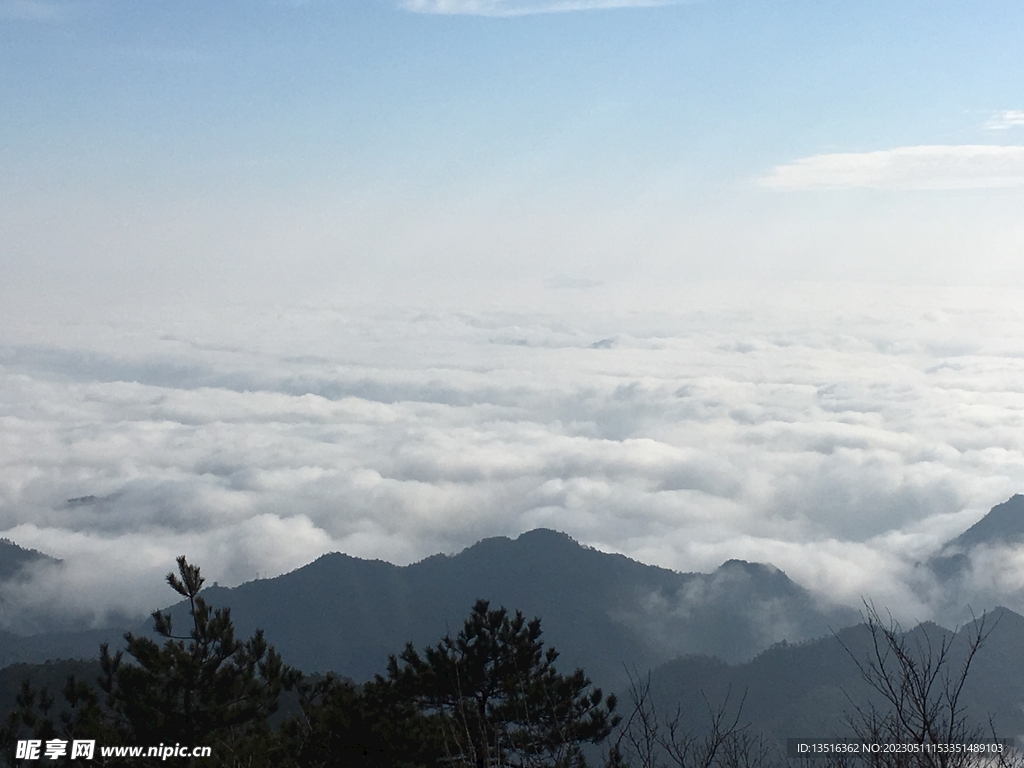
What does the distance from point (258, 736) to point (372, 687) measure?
6.41m

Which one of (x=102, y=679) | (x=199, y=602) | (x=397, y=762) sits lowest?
(x=397, y=762)

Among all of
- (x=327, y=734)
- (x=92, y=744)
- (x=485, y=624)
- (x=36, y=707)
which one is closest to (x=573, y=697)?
(x=485, y=624)

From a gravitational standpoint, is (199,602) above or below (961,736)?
above

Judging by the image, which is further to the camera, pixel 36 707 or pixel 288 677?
pixel 288 677

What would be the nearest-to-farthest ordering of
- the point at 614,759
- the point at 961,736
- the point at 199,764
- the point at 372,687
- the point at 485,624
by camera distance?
the point at 961,736 < the point at 614,759 < the point at 199,764 < the point at 372,687 < the point at 485,624

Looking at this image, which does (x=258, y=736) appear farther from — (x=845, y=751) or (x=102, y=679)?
(x=845, y=751)

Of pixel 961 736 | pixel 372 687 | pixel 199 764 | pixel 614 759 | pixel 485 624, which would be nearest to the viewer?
pixel 961 736

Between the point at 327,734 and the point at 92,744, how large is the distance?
638 centimetres

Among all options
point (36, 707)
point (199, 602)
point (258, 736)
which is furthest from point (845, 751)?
point (36, 707)

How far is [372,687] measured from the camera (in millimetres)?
34844

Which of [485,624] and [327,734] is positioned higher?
[485,624]

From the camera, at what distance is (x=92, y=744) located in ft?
92.0

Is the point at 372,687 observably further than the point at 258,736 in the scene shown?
Yes

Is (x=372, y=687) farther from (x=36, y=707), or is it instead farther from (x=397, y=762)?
(x=36, y=707)
